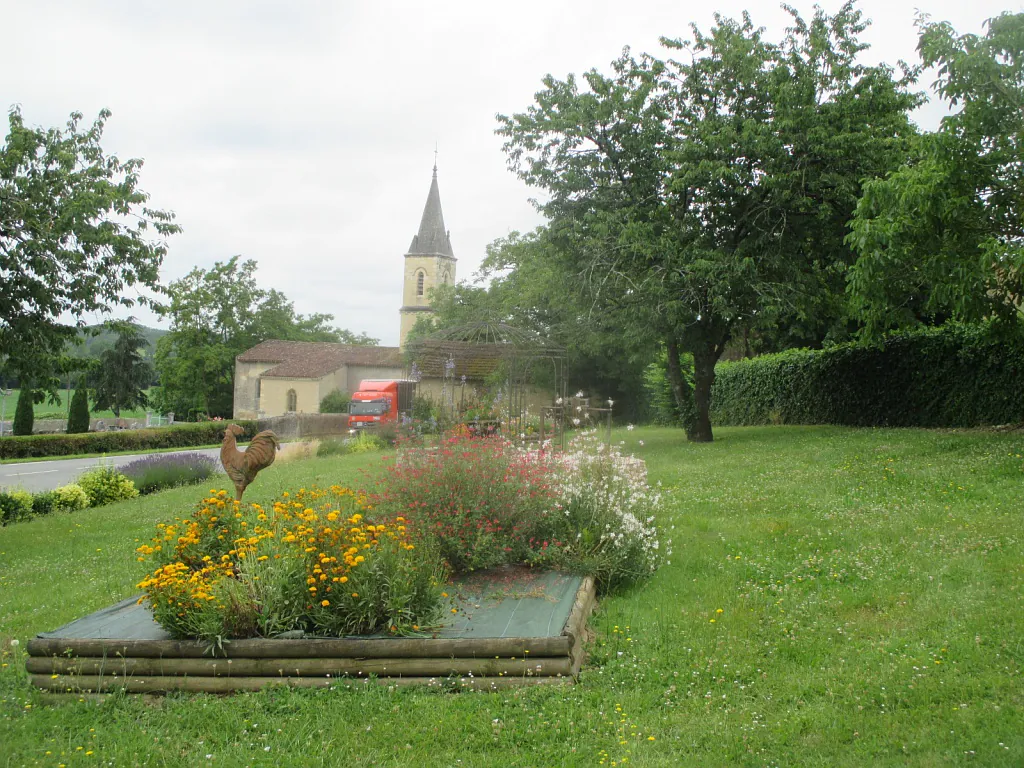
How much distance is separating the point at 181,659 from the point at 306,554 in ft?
3.03

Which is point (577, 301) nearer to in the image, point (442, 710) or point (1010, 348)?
point (1010, 348)

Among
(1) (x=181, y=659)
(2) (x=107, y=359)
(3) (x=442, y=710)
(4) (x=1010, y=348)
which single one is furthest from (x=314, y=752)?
(2) (x=107, y=359)

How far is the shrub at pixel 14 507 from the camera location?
12492mm

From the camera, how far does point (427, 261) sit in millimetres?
73000

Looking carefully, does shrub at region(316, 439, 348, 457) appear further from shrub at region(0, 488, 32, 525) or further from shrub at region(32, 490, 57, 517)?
shrub at region(0, 488, 32, 525)

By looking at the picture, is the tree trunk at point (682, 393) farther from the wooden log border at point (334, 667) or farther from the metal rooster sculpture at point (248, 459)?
the wooden log border at point (334, 667)

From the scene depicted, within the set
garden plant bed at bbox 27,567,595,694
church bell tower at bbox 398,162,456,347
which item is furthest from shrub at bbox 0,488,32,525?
church bell tower at bbox 398,162,456,347

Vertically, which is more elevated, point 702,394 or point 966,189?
point 966,189

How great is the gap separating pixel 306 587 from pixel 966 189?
1062cm

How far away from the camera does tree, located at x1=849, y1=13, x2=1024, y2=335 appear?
10.7 meters

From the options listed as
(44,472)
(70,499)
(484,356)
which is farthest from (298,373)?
(70,499)

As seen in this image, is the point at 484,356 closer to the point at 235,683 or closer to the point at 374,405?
the point at 374,405

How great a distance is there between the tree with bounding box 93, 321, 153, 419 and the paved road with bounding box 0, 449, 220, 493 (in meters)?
38.6

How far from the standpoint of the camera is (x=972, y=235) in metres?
11.3
